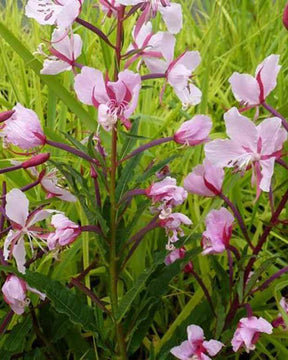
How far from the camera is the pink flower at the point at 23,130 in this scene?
68 centimetres

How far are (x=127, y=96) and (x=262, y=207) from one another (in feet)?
2.26

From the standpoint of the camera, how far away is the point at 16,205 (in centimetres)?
70

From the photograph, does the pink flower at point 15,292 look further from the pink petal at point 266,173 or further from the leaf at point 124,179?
the pink petal at point 266,173

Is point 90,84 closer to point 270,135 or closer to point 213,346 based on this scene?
point 270,135

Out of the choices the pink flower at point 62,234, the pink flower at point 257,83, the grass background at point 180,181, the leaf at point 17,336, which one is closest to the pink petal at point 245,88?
the pink flower at point 257,83

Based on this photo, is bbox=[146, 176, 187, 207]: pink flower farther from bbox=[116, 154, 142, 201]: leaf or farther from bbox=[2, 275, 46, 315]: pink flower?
bbox=[2, 275, 46, 315]: pink flower

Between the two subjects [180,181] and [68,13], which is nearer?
[68,13]

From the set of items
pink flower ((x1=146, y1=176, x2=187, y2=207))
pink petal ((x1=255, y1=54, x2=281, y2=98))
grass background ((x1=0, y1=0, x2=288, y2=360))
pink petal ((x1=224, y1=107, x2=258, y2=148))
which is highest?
pink petal ((x1=255, y1=54, x2=281, y2=98))

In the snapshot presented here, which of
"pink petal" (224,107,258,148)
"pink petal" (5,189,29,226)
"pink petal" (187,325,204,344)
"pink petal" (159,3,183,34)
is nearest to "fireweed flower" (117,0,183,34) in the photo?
"pink petal" (159,3,183,34)

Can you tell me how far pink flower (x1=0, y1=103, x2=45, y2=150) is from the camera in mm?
681

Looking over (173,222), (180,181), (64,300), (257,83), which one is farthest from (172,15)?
(180,181)

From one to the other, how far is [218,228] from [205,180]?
5 cm

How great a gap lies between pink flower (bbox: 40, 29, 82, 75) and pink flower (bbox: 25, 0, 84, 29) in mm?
26

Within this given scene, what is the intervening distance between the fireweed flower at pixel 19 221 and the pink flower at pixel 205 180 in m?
0.16
